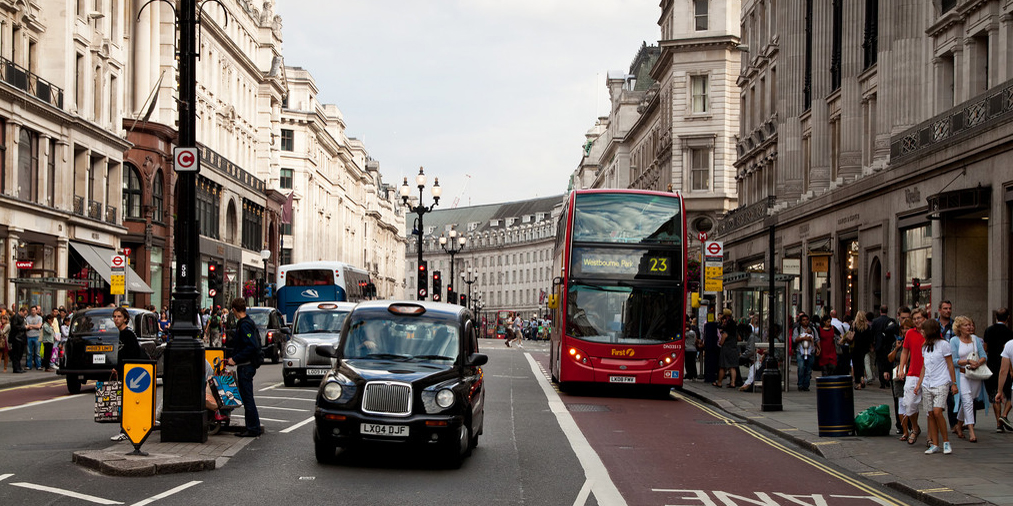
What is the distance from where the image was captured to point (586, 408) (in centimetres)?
2208

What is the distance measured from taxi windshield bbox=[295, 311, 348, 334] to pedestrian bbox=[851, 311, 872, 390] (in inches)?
472

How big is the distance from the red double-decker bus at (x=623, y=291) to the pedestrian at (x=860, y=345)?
4522 mm

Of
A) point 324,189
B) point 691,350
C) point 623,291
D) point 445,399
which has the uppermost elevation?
point 324,189

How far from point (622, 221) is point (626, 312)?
6.29ft

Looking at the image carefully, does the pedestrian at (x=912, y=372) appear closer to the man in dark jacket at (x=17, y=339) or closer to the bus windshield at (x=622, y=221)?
the bus windshield at (x=622, y=221)

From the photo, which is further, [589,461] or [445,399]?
[589,461]

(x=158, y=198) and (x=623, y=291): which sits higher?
(x=158, y=198)

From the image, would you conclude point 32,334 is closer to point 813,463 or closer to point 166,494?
point 166,494

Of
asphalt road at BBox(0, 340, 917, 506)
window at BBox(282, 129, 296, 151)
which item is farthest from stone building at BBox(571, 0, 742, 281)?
asphalt road at BBox(0, 340, 917, 506)

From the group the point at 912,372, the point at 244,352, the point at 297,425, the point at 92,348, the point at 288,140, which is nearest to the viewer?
the point at 244,352

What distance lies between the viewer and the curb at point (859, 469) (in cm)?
1123

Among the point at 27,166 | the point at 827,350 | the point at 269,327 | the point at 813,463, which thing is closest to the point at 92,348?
the point at 269,327

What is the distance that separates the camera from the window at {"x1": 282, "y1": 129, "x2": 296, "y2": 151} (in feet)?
306

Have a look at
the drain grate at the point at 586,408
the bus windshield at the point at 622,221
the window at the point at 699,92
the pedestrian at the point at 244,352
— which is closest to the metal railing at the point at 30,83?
the bus windshield at the point at 622,221
